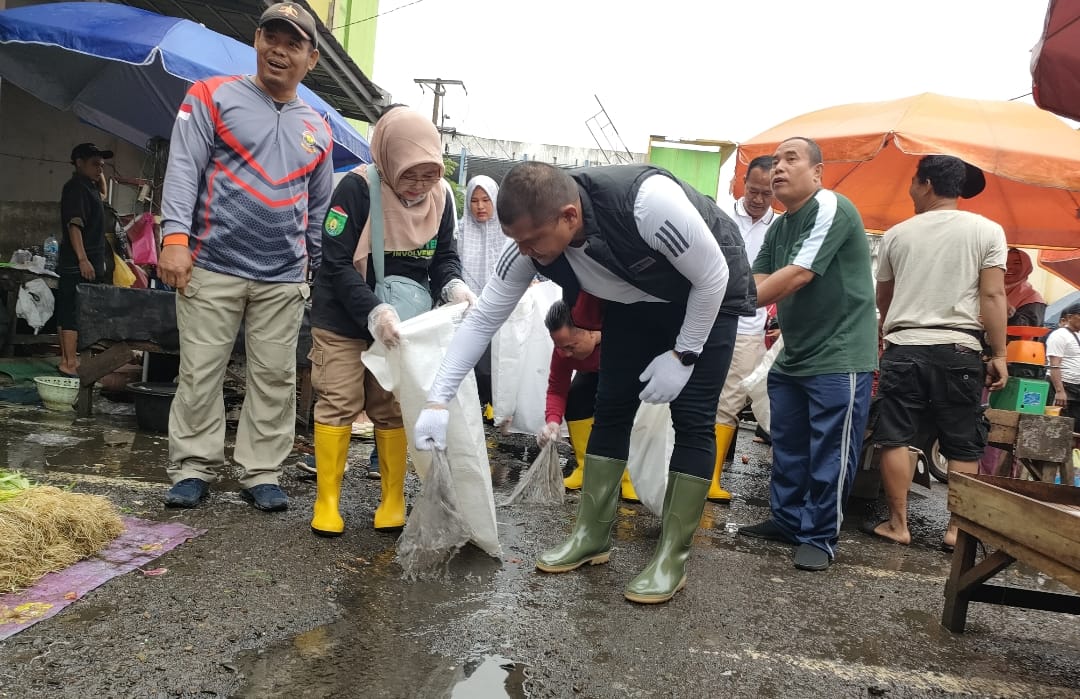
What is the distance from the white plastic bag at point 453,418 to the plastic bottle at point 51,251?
5911 mm

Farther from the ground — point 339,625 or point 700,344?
point 700,344

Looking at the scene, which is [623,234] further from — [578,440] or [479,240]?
[479,240]

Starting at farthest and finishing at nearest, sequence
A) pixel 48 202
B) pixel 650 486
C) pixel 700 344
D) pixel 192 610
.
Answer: pixel 48 202, pixel 650 486, pixel 700 344, pixel 192 610

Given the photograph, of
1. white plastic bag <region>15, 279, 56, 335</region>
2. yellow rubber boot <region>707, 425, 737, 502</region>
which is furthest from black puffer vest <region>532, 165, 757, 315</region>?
white plastic bag <region>15, 279, 56, 335</region>

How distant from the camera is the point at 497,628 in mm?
2336

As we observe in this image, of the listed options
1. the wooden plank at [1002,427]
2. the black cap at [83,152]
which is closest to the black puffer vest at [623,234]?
the wooden plank at [1002,427]

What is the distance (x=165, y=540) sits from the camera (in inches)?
109

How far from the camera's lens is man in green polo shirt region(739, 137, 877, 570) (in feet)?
11.2

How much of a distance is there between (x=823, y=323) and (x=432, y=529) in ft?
6.58

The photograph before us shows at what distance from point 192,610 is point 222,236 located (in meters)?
1.65

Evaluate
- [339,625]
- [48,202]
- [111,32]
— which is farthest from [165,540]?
[48,202]

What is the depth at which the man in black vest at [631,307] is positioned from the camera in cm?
239

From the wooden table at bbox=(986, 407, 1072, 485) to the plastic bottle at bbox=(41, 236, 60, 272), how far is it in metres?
7.90

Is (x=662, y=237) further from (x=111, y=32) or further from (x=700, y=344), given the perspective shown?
(x=111, y=32)
